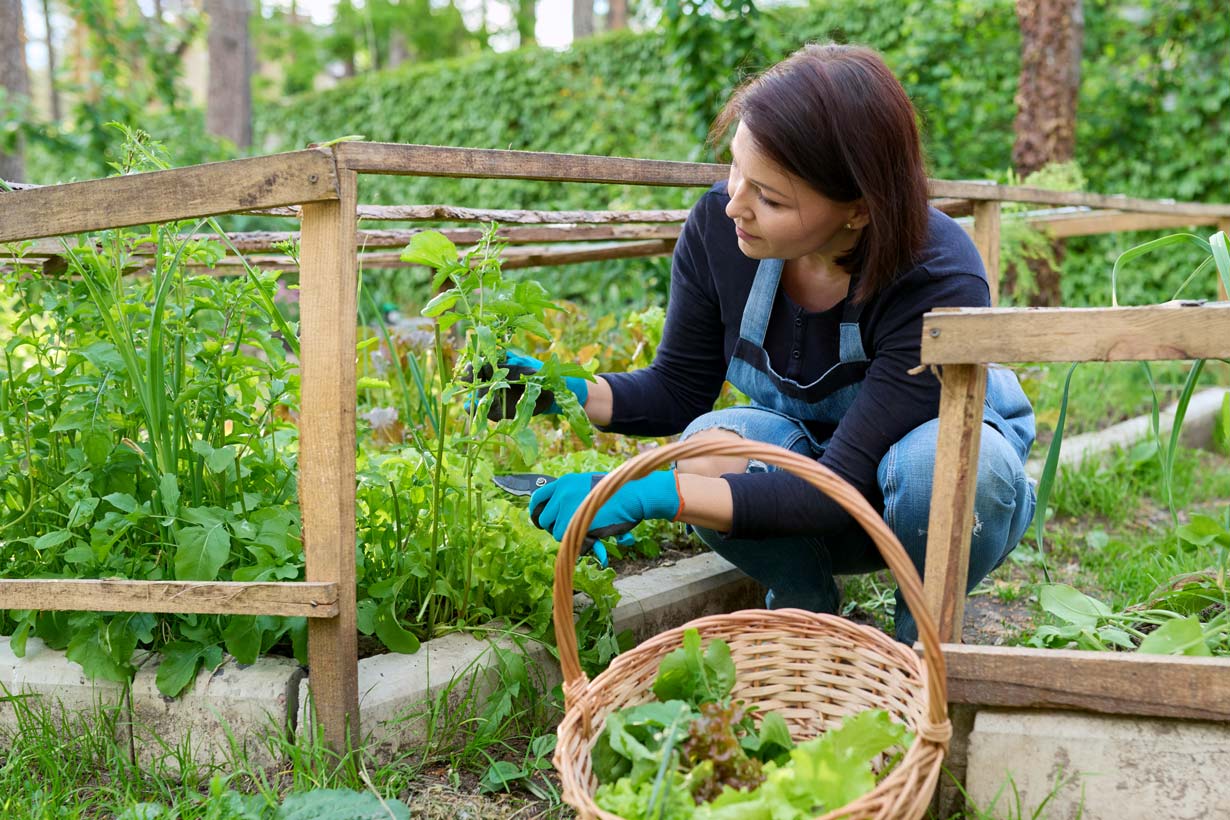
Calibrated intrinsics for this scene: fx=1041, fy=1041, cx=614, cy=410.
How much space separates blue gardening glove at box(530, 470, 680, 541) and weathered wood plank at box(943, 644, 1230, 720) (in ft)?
1.46

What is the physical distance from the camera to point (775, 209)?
165 centimetres

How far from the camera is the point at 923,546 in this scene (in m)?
1.75

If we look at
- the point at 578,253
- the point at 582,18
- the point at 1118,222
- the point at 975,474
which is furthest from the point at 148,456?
the point at 582,18

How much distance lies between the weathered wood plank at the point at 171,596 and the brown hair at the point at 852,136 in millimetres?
955

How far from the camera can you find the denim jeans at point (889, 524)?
1694 mm

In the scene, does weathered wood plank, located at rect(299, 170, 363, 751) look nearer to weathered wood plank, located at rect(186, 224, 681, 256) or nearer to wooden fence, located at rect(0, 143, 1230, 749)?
wooden fence, located at rect(0, 143, 1230, 749)

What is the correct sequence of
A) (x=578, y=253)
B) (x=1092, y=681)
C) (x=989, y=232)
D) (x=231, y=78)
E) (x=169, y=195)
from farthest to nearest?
(x=231, y=78) → (x=578, y=253) → (x=989, y=232) → (x=169, y=195) → (x=1092, y=681)

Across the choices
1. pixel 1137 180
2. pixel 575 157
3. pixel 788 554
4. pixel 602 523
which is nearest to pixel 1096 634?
pixel 788 554

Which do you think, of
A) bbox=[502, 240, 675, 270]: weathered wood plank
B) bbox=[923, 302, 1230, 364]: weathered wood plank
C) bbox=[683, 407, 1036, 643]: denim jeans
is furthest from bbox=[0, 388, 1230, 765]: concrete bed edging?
bbox=[502, 240, 675, 270]: weathered wood plank

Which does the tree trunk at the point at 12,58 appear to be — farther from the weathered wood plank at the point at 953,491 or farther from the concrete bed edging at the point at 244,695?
the weathered wood plank at the point at 953,491

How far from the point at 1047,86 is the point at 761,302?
3911mm

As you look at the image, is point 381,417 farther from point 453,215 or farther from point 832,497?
point 832,497

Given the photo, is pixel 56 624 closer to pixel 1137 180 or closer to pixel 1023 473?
pixel 1023 473

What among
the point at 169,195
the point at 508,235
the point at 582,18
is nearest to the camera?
the point at 169,195
